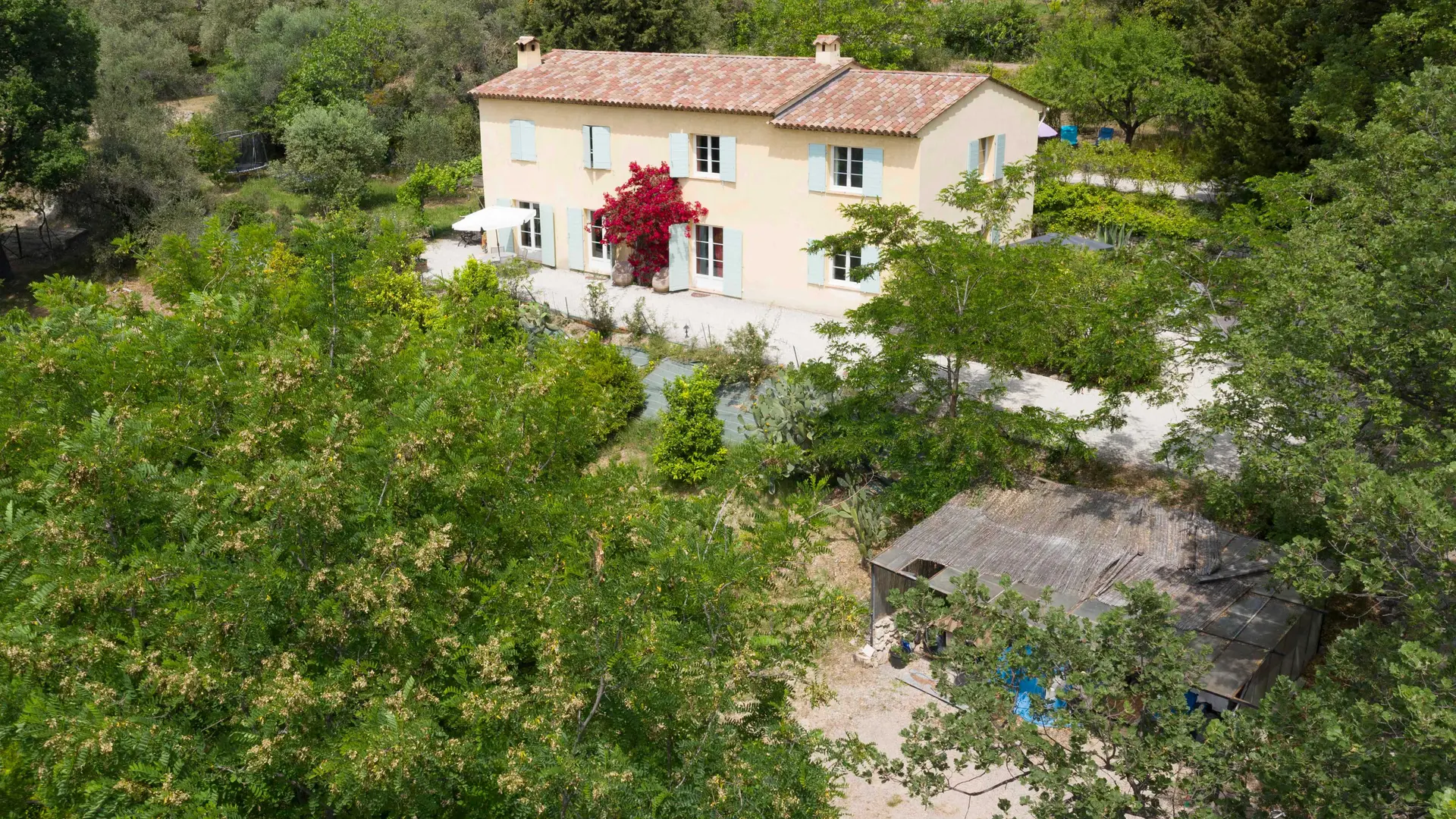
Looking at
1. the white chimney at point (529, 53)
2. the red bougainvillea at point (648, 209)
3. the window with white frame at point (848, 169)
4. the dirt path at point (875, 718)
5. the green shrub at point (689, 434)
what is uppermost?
the white chimney at point (529, 53)

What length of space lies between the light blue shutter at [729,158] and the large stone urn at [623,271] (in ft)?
10.8

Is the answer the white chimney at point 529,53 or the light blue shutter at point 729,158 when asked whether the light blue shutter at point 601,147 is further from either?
the white chimney at point 529,53

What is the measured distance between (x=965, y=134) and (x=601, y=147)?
905 cm

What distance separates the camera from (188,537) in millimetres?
7898

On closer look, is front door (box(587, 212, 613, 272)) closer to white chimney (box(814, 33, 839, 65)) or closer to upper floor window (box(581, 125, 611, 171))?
upper floor window (box(581, 125, 611, 171))

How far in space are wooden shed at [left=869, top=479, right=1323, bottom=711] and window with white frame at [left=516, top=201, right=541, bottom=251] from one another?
17328 mm

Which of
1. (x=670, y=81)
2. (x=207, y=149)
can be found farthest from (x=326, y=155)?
(x=670, y=81)

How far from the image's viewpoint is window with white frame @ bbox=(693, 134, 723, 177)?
26.4 m

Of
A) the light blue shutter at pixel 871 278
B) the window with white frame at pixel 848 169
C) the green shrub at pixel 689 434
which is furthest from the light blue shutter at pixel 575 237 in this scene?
the green shrub at pixel 689 434

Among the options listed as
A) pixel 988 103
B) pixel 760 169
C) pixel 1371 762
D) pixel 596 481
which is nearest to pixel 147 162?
pixel 760 169

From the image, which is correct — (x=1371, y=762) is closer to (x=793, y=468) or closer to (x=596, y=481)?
(x=596, y=481)

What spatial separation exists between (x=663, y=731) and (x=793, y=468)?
11.5m

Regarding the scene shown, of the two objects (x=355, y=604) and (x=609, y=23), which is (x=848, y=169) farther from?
(x=609, y=23)

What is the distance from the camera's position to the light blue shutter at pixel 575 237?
28859mm
